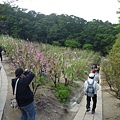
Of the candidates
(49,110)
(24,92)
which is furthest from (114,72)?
(24,92)

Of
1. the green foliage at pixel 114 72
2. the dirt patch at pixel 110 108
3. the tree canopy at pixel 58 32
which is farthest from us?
the tree canopy at pixel 58 32

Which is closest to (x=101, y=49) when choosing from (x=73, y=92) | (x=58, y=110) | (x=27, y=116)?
(x=73, y=92)

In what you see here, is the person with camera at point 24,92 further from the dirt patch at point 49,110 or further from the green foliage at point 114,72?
the green foliage at point 114,72

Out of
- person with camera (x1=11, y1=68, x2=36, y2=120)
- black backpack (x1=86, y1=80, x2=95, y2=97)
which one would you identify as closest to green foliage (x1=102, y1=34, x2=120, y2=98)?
black backpack (x1=86, y1=80, x2=95, y2=97)

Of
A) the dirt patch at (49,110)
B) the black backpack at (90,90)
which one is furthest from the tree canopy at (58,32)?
the black backpack at (90,90)

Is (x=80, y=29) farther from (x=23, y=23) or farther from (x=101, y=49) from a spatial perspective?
(x=23, y=23)

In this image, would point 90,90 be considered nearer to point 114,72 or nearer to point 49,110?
point 49,110

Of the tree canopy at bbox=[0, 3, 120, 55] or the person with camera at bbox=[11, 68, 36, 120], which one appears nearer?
the person with camera at bbox=[11, 68, 36, 120]

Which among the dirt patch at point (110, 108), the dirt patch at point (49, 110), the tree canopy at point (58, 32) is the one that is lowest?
the dirt patch at point (110, 108)

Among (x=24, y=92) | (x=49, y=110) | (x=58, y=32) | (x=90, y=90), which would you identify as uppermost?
(x=58, y=32)

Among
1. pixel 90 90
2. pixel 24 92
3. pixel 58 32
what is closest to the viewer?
pixel 24 92

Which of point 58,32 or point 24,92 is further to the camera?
point 58,32

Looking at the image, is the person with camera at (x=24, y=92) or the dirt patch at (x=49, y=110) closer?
the person with camera at (x=24, y=92)

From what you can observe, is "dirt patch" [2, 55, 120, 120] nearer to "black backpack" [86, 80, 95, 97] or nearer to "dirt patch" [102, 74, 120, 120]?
"dirt patch" [102, 74, 120, 120]
